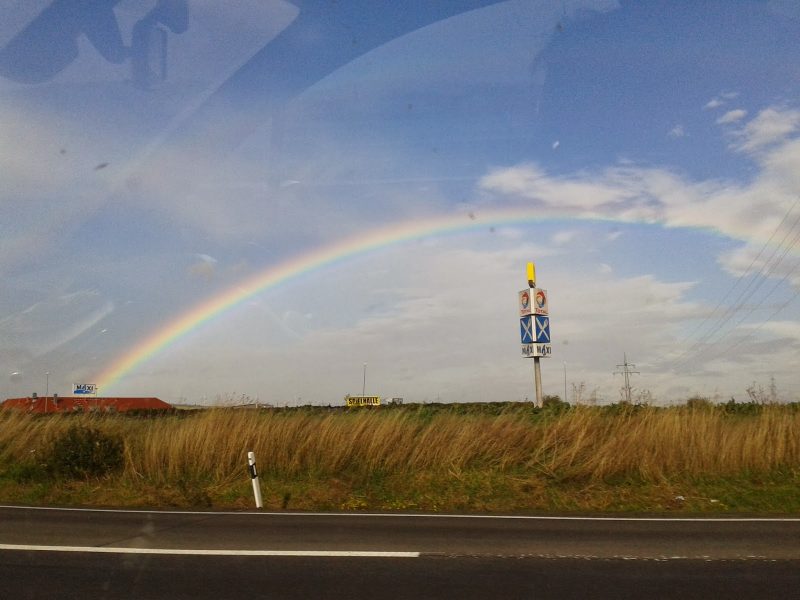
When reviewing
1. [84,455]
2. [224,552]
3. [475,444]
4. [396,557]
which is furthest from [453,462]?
[84,455]

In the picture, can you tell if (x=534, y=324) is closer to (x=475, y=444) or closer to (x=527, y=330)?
(x=527, y=330)

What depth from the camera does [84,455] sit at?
16.1m

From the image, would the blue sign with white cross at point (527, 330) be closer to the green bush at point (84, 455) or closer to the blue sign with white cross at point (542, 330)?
the blue sign with white cross at point (542, 330)

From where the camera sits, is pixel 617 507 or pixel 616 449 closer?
pixel 617 507

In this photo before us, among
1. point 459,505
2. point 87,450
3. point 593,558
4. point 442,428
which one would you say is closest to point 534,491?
point 459,505

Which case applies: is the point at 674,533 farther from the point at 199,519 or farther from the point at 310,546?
the point at 199,519

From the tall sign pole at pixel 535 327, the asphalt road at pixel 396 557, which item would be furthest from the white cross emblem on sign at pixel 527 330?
the asphalt road at pixel 396 557

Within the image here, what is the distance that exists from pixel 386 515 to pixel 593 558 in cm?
468

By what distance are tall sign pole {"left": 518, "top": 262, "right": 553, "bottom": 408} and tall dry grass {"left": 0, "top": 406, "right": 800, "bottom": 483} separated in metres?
14.4

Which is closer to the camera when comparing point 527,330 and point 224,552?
point 224,552

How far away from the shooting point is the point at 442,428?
661 inches

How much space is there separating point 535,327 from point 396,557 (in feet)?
80.4

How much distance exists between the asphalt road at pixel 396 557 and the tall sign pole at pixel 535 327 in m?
20.8

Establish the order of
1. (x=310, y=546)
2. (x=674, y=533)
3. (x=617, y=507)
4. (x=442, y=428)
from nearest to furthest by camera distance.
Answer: (x=310, y=546) < (x=674, y=533) < (x=617, y=507) < (x=442, y=428)
